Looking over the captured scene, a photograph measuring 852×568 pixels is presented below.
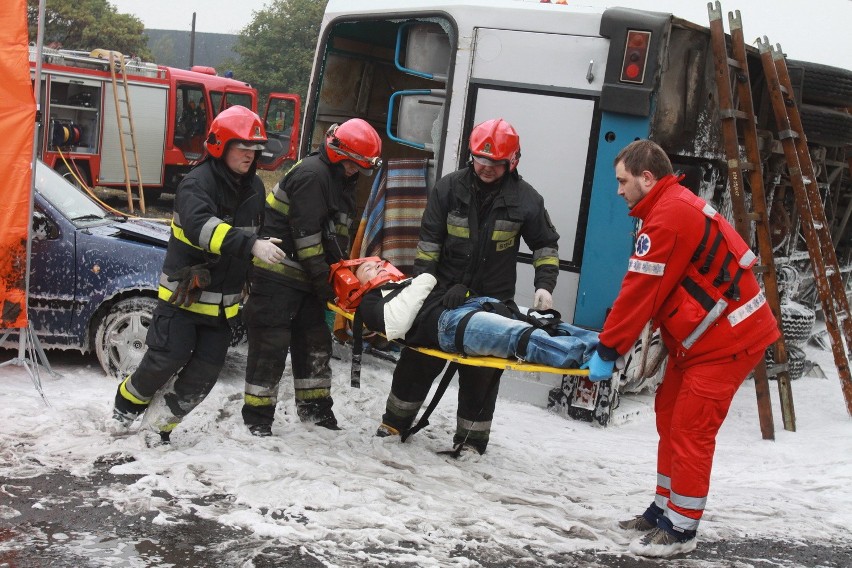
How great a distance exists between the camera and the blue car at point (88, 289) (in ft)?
22.4

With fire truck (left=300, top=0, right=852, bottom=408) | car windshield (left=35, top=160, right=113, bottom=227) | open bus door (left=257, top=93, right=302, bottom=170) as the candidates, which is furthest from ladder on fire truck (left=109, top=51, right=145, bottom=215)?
fire truck (left=300, top=0, right=852, bottom=408)

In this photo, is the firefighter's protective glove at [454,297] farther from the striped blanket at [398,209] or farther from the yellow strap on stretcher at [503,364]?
the striped blanket at [398,209]

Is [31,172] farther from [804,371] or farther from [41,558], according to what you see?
[804,371]

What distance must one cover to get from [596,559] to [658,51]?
11.7ft

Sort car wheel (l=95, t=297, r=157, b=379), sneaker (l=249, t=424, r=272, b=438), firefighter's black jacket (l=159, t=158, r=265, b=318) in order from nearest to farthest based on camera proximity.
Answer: firefighter's black jacket (l=159, t=158, r=265, b=318)
sneaker (l=249, t=424, r=272, b=438)
car wheel (l=95, t=297, r=157, b=379)

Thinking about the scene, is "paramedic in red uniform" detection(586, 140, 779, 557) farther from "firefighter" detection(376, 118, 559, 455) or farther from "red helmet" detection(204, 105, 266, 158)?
"red helmet" detection(204, 105, 266, 158)

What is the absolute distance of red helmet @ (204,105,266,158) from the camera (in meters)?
5.28

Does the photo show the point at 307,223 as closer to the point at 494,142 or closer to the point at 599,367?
the point at 494,142

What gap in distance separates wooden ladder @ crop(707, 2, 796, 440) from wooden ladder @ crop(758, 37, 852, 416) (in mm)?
295

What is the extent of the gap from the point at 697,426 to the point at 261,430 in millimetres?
2620

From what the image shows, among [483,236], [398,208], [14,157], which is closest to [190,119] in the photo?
[398,208]

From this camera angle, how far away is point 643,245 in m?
4.57

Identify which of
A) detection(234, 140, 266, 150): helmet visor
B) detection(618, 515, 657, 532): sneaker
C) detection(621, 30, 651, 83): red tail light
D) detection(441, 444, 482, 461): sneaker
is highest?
detection(621, 30, 651, 83): red tail light

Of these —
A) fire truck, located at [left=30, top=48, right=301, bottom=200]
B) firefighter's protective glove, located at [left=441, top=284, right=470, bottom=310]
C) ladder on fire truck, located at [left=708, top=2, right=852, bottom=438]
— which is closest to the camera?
firefighter's protective glove, located at [left=441, top=284, right=470, bottom=310]
